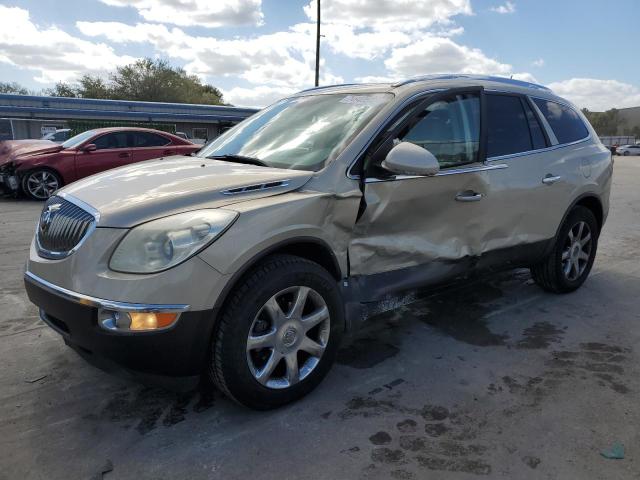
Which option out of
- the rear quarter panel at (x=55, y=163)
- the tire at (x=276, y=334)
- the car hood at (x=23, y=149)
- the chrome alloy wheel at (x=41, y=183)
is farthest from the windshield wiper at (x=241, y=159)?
the car hood at (x=23, y=149)

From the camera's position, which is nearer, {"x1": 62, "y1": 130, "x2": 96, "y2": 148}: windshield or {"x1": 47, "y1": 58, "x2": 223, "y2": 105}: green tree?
{"x1": 62, "y1": 130, "x2": 96, "y2": 148}: windshield

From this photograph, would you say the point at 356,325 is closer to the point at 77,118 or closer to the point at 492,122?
the point at 492,122

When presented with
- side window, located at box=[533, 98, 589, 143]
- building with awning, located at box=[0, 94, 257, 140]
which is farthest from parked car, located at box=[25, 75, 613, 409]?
building with awning, located at box=[0, 94, 257, 140]

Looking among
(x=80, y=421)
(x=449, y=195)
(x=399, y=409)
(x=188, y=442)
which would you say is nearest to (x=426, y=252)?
(x=449, y=195)

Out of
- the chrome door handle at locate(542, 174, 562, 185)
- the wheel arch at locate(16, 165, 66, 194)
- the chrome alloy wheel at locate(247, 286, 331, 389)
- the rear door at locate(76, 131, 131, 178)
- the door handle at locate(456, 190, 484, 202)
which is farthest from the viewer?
the rear door at locate(76, 131, 131, 178)

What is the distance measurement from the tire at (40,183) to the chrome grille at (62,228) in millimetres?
8584

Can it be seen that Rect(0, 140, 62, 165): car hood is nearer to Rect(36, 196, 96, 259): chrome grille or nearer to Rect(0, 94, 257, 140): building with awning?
Rect(36, 196, 96, 259): chrome grille

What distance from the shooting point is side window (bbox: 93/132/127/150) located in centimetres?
1076

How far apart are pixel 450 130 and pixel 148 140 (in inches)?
363

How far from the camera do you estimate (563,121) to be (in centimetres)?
454

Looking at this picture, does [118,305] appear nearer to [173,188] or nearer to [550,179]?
[173,188]

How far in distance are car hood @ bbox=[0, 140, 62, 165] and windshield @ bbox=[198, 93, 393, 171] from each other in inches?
323

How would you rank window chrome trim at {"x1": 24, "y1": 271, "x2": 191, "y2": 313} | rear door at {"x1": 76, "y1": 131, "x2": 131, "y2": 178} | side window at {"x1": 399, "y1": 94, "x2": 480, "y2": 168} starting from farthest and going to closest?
1. rear door at {"x1": 76, "y1": 131, "x2": 131, "y2": 178}
2. side window at {"x1": 399, "y1": 94, "x2": 480, "y2": 168}
3. window chrome trim at {"x1": 24, "y1": 271, "x2": 191, "y2": 313}

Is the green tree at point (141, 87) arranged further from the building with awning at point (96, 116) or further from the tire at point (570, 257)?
the tire at point (570, 257)
